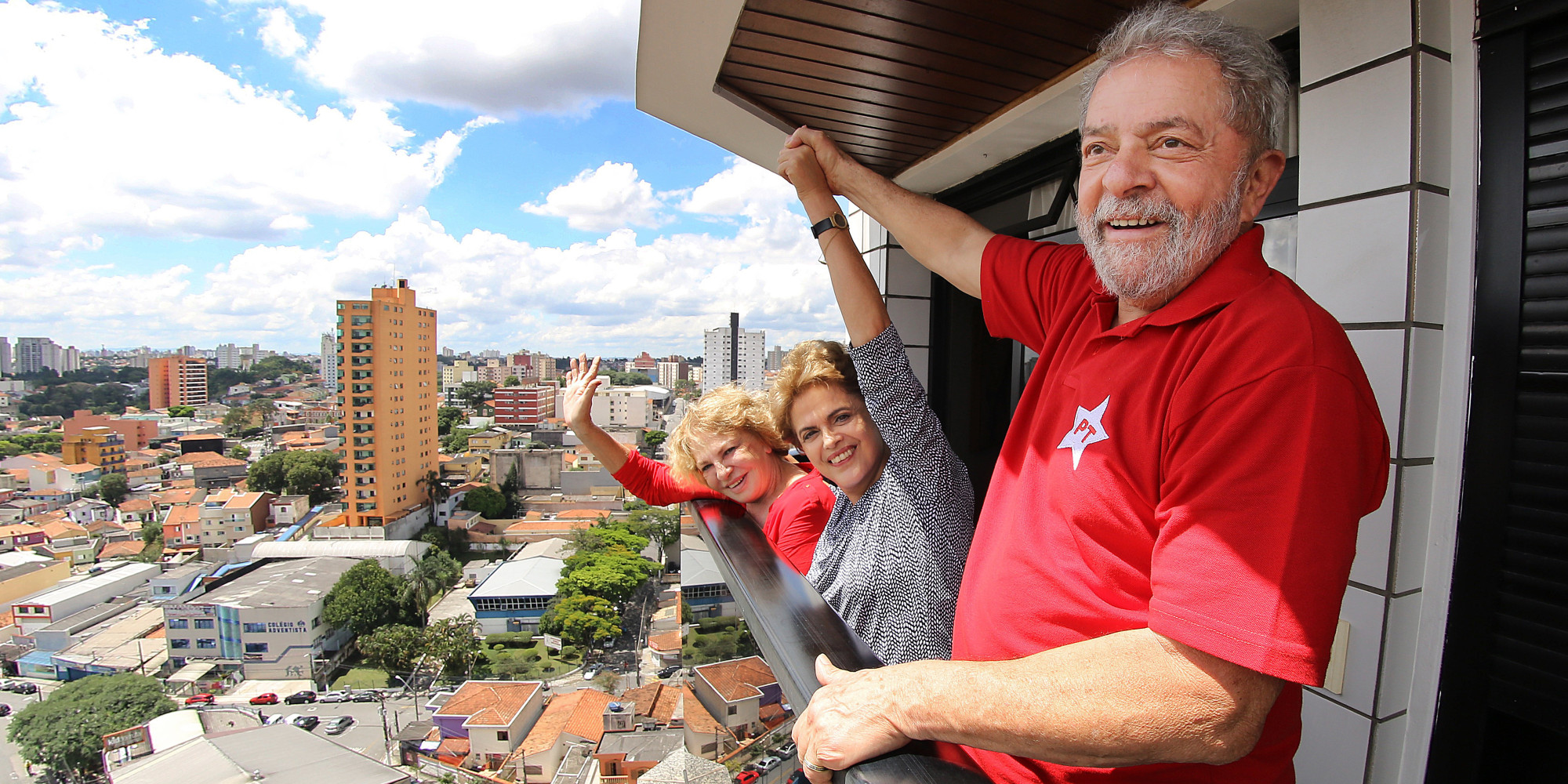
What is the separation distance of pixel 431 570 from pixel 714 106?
30389mm

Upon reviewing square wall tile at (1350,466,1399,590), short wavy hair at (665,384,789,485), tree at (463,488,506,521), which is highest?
short wavy hair at (665,384,789,485)

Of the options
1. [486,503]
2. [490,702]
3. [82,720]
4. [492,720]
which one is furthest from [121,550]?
[492,720]

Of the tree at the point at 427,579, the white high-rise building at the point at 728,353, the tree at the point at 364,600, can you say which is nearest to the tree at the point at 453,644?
the tree at the point at 364,600

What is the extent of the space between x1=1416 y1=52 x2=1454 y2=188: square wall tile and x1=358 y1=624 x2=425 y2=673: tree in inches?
1041

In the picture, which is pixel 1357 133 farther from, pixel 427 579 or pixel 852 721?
pixel 427 579

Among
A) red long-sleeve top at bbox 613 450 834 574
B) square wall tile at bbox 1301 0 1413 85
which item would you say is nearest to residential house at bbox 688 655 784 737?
red long-sleeve top at bbox 613 450 834 574

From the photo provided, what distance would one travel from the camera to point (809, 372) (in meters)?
1.35

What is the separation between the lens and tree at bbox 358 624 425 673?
2216 centimetres

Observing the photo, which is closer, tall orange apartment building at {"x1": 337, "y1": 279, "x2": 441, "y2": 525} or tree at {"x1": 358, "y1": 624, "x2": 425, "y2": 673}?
tree at {"x1": 358, "y1": 624, "x2": 425, "y2": 673}

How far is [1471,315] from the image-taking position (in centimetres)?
100

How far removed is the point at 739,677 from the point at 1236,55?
4.27 ft

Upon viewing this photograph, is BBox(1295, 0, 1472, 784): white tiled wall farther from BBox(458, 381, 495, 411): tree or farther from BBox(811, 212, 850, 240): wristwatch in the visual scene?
BBox(458, 381, 495, 411): tree

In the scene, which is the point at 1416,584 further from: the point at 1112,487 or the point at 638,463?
the point at 638,463

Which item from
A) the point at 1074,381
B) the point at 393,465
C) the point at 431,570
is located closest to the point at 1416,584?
the point at 1074,381
